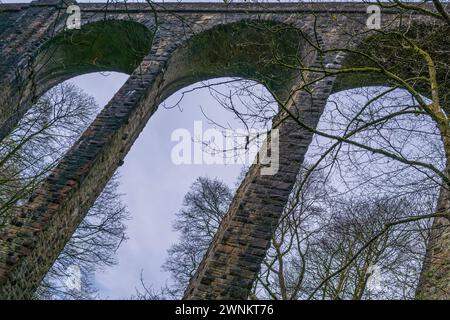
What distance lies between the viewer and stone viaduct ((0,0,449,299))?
16.4 ft

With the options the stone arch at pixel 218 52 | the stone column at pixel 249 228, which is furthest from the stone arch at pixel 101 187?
the stone arch at pixel 218 52

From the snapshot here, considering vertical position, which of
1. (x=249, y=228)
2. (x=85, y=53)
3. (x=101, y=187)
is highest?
(x=85, y=53)

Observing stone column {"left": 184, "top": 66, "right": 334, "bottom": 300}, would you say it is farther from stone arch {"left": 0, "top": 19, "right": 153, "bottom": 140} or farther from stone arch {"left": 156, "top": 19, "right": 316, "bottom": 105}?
stone arch {"left": 0, "top": 19, "right": 153, "bottom": 140}

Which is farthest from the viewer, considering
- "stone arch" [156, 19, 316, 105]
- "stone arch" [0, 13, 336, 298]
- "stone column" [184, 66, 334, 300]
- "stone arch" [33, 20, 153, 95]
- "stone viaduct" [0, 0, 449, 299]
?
"stone arch" [33, 20, 153, 95]

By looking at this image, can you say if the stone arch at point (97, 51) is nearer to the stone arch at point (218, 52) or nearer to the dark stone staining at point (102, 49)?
Answer: the dark stone staining at point (102, 49)

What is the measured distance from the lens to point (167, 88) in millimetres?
9820

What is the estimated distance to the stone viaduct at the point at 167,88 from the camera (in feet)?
16.4

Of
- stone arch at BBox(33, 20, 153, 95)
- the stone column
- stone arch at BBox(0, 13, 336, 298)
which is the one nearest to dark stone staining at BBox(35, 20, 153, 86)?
stone arch at BBox(33, 20, 153, 95)

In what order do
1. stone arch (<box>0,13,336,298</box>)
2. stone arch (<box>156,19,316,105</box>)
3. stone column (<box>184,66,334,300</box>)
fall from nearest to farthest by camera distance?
stone column (<box>184,66,334,300</box>)
stone arch (<box>0,13,336,298</box>)
stone arch (<box>156,19,316,105</box>)

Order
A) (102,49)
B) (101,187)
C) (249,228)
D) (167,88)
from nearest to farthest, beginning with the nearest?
(249,228), (101,187), (167,88), (102,49)

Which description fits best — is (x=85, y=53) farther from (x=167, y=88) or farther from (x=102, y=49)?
(x=167, y=88)

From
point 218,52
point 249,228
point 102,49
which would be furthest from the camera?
point 102,49

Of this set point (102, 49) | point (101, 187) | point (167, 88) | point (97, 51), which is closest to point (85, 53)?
point (97, 51)
